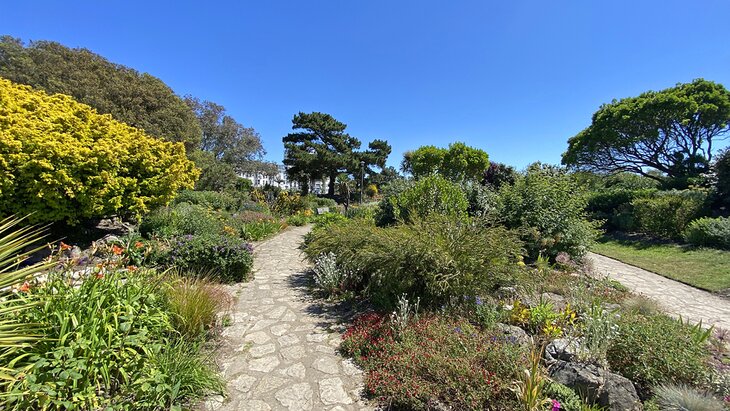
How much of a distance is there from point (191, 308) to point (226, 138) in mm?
28727

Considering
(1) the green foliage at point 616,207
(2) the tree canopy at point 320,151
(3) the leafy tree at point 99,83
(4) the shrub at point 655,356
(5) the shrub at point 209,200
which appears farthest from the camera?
(2) the tree canopy at point 320,151

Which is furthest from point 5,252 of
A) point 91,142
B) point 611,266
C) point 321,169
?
point 321,169

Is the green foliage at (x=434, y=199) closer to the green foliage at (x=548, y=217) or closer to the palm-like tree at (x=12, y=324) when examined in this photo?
the green foliage at (x=548, y=217)

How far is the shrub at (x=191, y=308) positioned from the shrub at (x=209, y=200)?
852 cm

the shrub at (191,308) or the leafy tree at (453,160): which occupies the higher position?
the leafy tree at (453,160)

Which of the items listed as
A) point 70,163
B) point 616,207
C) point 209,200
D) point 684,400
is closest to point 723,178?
point 616,207

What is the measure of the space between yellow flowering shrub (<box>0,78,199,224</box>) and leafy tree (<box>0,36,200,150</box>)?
8559 millimetres

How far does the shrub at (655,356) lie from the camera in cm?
227

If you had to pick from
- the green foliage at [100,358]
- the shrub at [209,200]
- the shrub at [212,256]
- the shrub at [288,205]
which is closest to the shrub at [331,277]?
the shrub at [212,256]

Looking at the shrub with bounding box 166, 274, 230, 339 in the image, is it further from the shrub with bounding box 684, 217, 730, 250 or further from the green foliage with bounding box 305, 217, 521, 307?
the shrub with bounding box 684, 217, 730, 250

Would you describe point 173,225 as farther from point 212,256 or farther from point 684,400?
point 684,400

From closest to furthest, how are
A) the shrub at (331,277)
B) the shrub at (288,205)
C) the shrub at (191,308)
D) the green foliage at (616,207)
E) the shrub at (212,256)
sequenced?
the shrub at (191,308) → the shrub at (331,277) → the shrub at (212,256) → the green foliage at (616,207) → the shrub at (288,205)

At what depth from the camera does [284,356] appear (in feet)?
9.86

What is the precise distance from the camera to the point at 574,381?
7.41 ft
